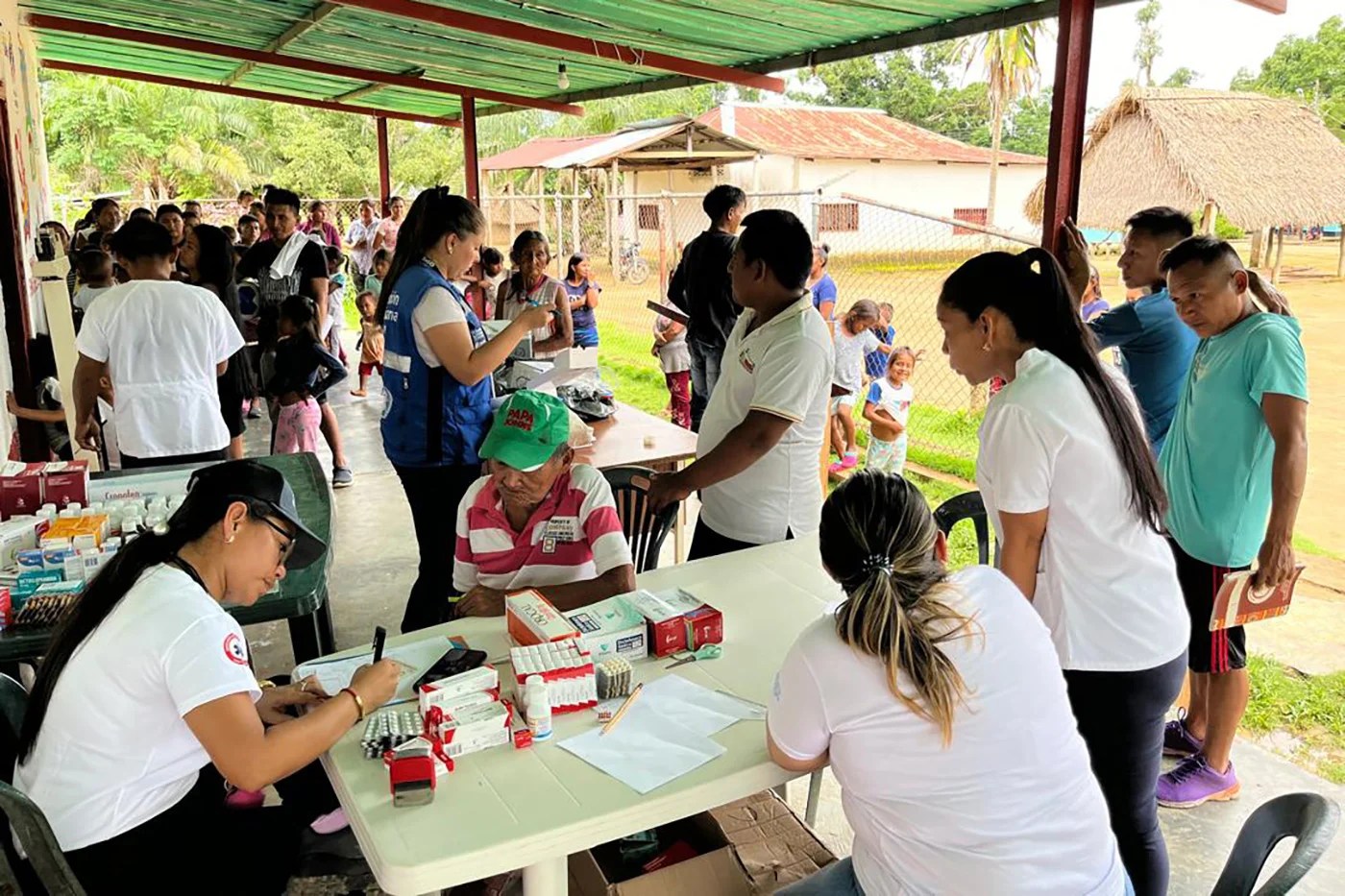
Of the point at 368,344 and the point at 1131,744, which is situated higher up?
the point at 368,344

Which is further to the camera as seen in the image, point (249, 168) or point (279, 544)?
point (249, 168)

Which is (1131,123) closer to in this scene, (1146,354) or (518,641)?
(1146,354)

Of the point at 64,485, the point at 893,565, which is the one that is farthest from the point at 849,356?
the point at 893,565

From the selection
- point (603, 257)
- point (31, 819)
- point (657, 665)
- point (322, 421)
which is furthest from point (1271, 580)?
point (603, 257)

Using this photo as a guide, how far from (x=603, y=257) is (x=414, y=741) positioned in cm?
1709

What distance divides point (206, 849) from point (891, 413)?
14.1 feet

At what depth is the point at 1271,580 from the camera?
2.55m

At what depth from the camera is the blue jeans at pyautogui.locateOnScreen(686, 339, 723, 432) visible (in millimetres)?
A: 4633

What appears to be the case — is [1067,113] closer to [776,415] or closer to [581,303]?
[776,415]

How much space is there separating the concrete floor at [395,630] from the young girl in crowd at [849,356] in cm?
256

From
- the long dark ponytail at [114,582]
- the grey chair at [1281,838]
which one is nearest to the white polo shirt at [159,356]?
the long dark ponytail at [114,582]

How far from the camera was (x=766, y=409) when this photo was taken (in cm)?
258

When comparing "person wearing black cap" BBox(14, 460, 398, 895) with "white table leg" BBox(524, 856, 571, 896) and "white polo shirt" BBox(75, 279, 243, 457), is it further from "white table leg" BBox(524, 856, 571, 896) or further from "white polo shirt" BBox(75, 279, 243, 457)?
"white polo shirt" BBox(75, 279, 243, 457)

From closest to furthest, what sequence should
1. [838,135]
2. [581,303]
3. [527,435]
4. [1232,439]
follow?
1. [527,435]
2. [1232,439]
3. [581,303]
4. [838,135]
